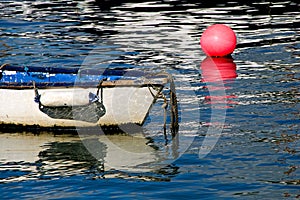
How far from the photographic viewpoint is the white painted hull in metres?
12.8

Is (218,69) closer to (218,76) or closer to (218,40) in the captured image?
(218,76)

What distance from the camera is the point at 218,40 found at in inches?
770

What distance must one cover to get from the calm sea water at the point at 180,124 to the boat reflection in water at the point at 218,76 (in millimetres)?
33

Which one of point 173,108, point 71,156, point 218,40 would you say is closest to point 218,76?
point 218,40

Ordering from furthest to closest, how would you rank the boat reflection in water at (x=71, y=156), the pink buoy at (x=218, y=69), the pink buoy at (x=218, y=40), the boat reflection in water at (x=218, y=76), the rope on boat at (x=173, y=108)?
the pink buoy at (x=218, y=40), the pink buoy at (x=218, y=69), the boat reflection in water at (x=218, y=76), the rope on boat at (x=173, y=108), the boat reflection in water at (x=71, y=156)

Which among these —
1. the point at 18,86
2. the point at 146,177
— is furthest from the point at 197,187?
the point at 18,86

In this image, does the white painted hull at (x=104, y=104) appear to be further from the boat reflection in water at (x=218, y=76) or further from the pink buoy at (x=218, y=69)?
the pink buoy at (x=218, y=69)

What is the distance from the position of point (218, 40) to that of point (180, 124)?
5.97 metres

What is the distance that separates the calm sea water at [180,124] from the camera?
1096 cm

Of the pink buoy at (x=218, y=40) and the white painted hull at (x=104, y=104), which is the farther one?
the pink buoy at (x=218, y=40)

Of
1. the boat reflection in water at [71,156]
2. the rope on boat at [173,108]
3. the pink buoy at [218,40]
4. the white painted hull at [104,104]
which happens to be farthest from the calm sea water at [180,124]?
the pink buoy at [218,40]

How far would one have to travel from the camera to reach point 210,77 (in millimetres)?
18016

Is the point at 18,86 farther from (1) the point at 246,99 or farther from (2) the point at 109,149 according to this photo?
(1) the point at 246,99

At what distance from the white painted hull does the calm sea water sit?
0.27 metres
